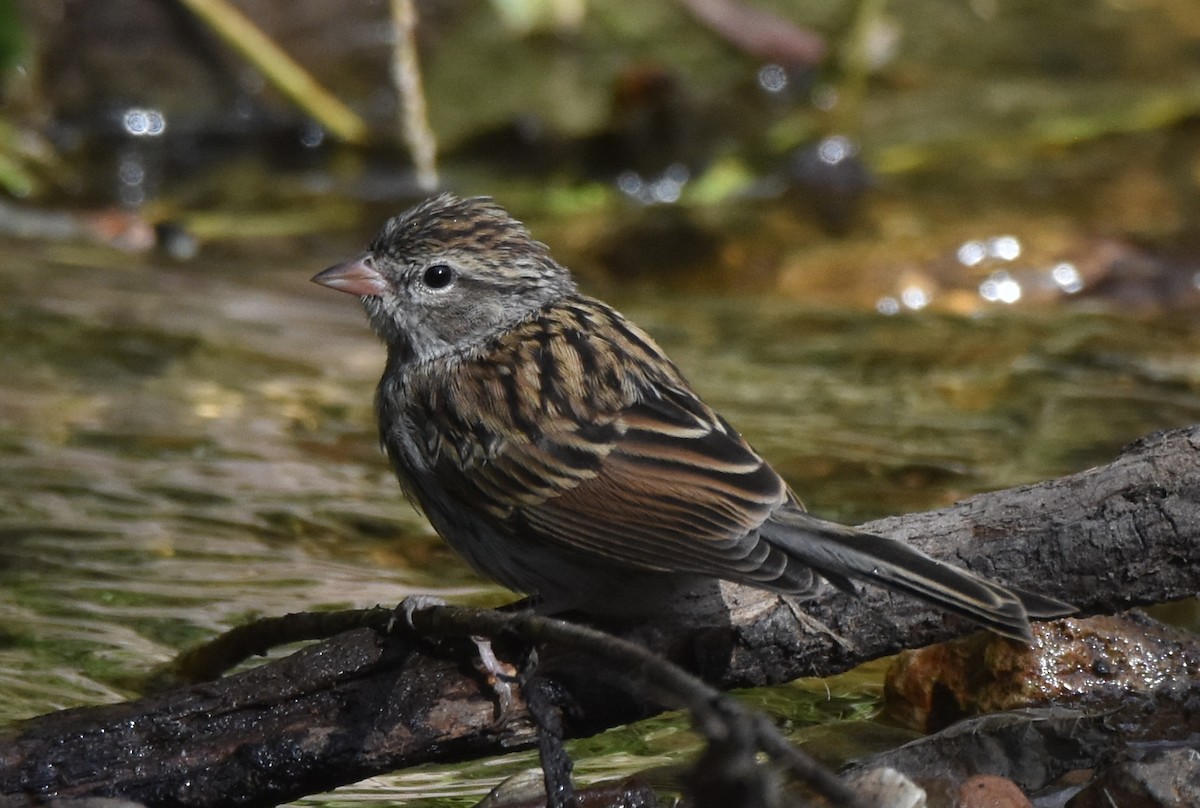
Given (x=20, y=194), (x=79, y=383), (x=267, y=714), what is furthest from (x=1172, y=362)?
(x=20, y=194)

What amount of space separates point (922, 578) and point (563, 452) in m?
1.08

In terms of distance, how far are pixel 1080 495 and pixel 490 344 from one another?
1.72 m

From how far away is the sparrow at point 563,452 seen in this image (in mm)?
3666

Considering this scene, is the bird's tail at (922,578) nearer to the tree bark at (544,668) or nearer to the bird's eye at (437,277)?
the tree bark at (544,668)

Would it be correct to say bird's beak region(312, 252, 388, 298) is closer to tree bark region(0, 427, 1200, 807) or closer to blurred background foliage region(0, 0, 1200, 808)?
blurred background foliage region(0, 0, 1200, 808)

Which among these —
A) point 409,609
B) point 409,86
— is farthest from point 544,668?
point 409,86

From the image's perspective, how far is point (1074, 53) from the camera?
11.6 metres

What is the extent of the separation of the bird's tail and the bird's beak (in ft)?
5.63

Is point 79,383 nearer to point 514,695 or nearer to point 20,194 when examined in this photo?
point 20,194

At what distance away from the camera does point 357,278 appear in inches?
195

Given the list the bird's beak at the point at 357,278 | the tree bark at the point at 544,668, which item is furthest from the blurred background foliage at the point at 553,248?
the bird's beak at the point at 357,278

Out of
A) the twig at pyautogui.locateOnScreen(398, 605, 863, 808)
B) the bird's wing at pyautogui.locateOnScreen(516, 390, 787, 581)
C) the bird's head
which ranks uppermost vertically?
the bird's head

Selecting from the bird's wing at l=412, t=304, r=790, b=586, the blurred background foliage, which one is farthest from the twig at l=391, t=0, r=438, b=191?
the bird's wing at l=412, t=304, r=790, b=586

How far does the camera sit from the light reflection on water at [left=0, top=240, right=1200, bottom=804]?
5062mm
